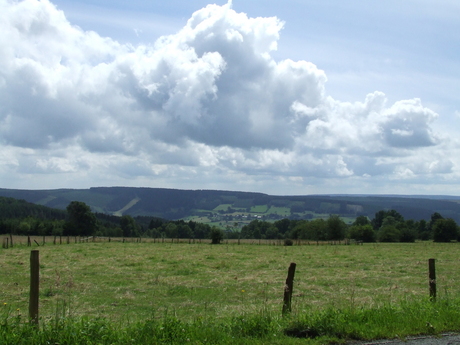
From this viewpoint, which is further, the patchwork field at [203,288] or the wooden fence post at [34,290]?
the patchwork field at [203,288]

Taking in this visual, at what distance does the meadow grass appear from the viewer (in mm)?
8234

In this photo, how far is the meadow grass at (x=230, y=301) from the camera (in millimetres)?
8234

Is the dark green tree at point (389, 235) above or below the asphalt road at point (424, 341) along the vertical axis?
below

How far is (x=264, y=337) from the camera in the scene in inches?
318

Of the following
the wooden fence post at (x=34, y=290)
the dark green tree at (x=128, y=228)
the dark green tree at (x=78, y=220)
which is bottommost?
the dark green tree at (x=128, y=228)

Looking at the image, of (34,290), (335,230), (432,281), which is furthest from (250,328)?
(335,230)

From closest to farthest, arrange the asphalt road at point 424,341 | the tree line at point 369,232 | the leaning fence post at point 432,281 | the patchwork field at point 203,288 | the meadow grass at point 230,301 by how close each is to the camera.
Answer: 1. the asphalt road at point 424,341
2. the meadow grass at point 230,301
3. the leaning fence post at point 432,281
4. the patchwork field at point 203,288
5. the tree line at point 369,232

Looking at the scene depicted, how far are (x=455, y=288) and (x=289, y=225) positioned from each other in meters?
147

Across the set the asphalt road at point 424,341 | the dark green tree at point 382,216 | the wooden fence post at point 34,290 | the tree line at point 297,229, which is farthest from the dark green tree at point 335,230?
the wooden fence post at point 34,290

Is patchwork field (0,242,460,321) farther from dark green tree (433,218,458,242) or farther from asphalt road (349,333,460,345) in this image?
dark green tree (433,218,458,242)

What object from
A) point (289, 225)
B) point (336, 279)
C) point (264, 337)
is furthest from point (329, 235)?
point (264, 337)

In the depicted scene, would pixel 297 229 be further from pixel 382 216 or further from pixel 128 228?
pixel 128 228

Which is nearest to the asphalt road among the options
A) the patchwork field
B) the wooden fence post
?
the patchwork field

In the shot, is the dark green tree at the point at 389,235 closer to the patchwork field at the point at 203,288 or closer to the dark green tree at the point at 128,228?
the dark green tree at the point at 128,228
